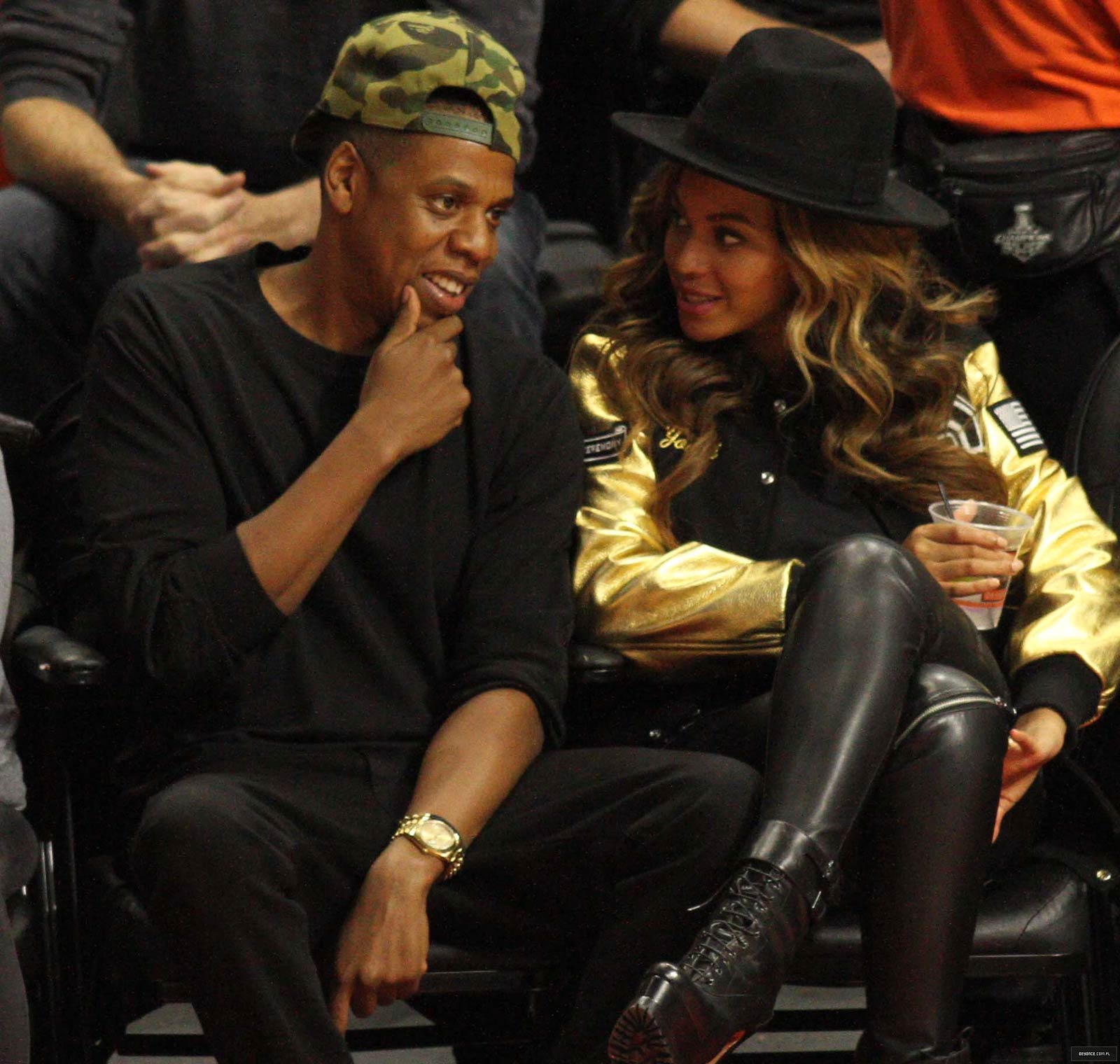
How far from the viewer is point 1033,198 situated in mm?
3340

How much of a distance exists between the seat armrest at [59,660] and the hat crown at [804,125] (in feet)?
4.06

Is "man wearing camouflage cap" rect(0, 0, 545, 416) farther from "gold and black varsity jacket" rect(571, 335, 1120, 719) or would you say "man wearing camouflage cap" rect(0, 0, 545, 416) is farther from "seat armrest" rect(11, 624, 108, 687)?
"seat armrest" rect(11, 624, 108, 687)

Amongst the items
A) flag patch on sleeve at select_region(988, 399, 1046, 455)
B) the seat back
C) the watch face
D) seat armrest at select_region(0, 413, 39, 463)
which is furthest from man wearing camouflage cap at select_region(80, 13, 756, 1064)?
the seat back

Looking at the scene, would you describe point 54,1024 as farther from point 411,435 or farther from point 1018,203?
point 1018,203

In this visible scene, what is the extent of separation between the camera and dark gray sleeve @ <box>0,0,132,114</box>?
3.53 meters

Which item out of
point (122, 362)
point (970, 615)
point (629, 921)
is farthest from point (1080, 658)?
point (122, 362)

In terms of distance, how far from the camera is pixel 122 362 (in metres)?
2.62

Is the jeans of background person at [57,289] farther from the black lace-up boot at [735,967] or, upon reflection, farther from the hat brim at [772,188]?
the black lace-up boot at [735,967]

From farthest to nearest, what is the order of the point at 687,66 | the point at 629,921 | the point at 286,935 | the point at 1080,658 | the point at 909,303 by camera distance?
1. the point at 687,66
2. the point at 909,303
3. the point at 1080,658
4. the point at 629,921
5. the point at 286,935

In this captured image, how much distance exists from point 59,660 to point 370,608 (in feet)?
1.39

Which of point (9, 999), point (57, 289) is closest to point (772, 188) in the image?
point (57, 289)

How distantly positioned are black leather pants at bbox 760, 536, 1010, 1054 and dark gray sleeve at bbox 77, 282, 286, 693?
2.27 ft

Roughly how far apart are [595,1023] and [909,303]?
1.35 meters

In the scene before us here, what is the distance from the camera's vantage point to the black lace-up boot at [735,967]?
7.24 feet
